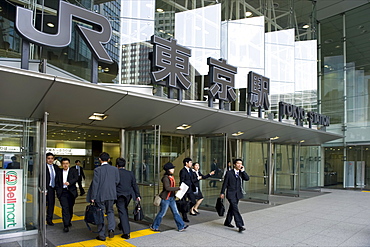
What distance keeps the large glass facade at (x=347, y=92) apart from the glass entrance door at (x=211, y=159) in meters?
12.4

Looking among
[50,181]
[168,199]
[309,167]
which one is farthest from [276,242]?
[309,167]

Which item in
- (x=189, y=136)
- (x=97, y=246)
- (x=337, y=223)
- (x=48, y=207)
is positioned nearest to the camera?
(x=97, y=246)

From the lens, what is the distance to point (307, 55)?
66.2ft

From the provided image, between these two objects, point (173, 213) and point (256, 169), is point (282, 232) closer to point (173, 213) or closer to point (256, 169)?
point (173, 213)

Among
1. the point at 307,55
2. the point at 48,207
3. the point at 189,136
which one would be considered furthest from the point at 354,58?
the point at 48,207

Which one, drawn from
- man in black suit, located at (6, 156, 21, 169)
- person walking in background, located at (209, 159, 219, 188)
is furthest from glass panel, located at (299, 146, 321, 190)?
man in black suit, located at (6, 156, 21, 169)

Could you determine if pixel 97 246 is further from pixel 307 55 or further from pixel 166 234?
pixel 307 55

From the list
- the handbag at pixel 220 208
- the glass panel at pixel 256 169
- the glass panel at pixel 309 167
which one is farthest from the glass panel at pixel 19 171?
the glass panel at pixel 309 167

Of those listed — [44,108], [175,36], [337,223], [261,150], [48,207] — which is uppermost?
[175,36]

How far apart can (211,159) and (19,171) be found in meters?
5.40

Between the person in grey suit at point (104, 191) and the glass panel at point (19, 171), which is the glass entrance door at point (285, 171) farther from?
the glass panel at point (19, 171)

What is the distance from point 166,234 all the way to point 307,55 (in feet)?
57.0

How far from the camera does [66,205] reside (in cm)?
658

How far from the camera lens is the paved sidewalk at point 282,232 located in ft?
19.7
